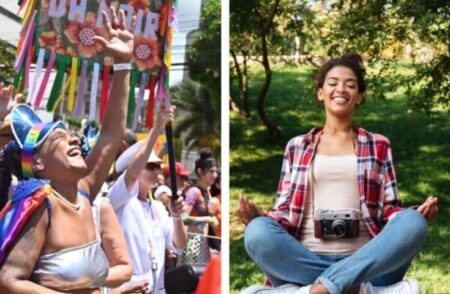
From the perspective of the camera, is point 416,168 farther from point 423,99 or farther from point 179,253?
point 179,253

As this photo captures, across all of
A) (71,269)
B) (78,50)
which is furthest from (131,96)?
(71,269)

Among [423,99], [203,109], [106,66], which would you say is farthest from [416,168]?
[106,66]

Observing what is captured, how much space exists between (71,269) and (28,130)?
0.56 meters

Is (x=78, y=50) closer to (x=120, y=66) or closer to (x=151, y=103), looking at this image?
(x=120, y=66)

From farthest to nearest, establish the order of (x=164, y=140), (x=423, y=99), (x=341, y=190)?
(x=423, y=99) → (x=164, y=140) → (x=341, y=190)

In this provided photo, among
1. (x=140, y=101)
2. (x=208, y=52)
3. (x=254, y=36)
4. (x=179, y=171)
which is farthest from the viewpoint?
(x=254, y=36)

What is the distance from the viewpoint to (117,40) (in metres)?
3.61

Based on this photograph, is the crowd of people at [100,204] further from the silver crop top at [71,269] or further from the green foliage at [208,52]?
the green foliage at [208,52]

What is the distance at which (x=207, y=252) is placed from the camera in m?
3.95

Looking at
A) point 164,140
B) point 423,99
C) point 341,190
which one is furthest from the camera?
point 423,99

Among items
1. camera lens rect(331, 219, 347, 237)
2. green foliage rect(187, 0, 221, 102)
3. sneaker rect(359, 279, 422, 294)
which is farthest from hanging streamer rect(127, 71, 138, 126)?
sneaker rect(359, 279, 422, 294)

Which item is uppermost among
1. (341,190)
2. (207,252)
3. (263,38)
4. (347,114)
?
(263,38)

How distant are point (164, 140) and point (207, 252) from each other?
0.58 m

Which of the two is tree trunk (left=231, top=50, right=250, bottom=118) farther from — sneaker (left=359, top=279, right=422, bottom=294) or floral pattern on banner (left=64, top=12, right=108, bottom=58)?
sneaker (left=359, top=279, right=422, bottom=294)
